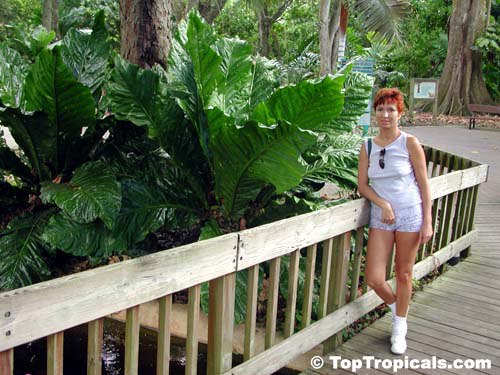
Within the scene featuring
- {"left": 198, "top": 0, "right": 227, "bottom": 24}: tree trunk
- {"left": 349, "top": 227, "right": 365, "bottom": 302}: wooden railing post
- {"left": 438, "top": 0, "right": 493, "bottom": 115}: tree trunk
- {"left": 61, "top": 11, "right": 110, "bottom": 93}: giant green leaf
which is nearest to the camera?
{"left": 349, "top": 227, "right": 365, "bottom": 302}: wooden railing post

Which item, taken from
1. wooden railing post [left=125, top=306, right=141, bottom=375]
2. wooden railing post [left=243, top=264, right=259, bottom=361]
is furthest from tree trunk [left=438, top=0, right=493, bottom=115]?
wooden railing post [left=125, top=306, right=141, bottom=375]

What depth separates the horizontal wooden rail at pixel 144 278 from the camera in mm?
1761

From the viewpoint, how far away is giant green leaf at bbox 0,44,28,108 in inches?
153

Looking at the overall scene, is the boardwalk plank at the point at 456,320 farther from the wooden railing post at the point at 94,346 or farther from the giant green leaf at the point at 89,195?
the wooden railing post at the point at 94,346

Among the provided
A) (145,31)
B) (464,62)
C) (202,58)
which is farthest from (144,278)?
(464,62)

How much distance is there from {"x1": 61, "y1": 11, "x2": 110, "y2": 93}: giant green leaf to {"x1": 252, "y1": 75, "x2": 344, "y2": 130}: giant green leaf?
1383 millimetres

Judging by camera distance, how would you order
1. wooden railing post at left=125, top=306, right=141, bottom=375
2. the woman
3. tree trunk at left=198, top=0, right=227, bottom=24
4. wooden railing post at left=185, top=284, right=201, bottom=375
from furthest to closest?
tree trunk at left=198, top=0, right=227, bottom=24
the woman
wooden railing post at left=185, top=284, right=201, bottom=375
wooden railing post at left=125, top=306, right=141, bottom=375

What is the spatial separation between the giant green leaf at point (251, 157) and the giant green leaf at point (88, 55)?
1.16 metres

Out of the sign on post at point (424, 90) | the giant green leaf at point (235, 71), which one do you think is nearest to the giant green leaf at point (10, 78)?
the giant green leaf at point (235, 71)

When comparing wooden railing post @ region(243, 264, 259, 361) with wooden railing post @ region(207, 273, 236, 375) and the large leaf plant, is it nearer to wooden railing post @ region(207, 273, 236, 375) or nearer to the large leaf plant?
wooden railing post @ region(207, 273, 236, 375)

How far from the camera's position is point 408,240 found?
3.31 metres

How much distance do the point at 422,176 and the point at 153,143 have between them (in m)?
1.97

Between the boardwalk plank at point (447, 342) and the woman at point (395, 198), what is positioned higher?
the woman at point (395, 198)

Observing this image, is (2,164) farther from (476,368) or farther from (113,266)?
(476,368)
